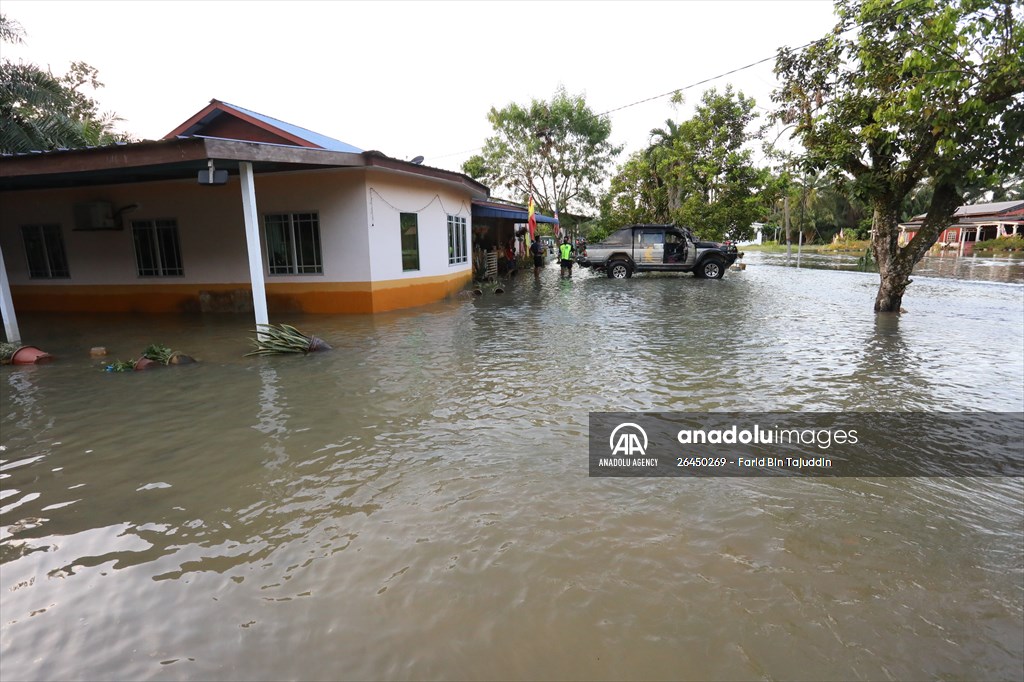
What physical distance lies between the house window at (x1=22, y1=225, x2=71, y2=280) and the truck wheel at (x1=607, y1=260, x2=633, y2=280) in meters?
16.2


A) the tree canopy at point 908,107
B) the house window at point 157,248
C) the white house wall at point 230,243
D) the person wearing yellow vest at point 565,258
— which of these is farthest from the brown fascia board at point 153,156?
the person wearing yellow vest at point 565,258

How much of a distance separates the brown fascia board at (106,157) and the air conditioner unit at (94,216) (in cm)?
373

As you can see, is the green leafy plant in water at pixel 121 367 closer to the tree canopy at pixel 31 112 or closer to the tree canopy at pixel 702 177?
the tree canopy at pixel 31 112

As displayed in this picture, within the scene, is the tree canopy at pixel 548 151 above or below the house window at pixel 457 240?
above

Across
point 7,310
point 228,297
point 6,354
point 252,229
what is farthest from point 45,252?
point 252,229

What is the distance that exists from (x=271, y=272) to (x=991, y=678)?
12592 mm

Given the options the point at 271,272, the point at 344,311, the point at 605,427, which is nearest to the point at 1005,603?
the point at 605,427

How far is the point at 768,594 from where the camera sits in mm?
2656

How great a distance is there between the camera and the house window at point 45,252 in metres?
13.1

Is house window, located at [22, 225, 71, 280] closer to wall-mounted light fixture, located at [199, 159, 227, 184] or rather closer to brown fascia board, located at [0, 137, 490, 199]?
brown fascia board, located at [0, 137, 490, 199]

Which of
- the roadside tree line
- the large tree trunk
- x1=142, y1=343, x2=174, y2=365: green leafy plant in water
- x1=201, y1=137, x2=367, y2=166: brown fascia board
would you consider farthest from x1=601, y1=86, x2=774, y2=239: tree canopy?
x1=142, y1=343, x2=174, y2=365: green leafy plant in water

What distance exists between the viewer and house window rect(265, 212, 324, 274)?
11641 mm

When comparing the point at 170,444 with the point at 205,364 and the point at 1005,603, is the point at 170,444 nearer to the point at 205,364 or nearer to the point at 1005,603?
the point at 205,364

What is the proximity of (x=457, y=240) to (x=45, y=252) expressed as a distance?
33.5 ft
